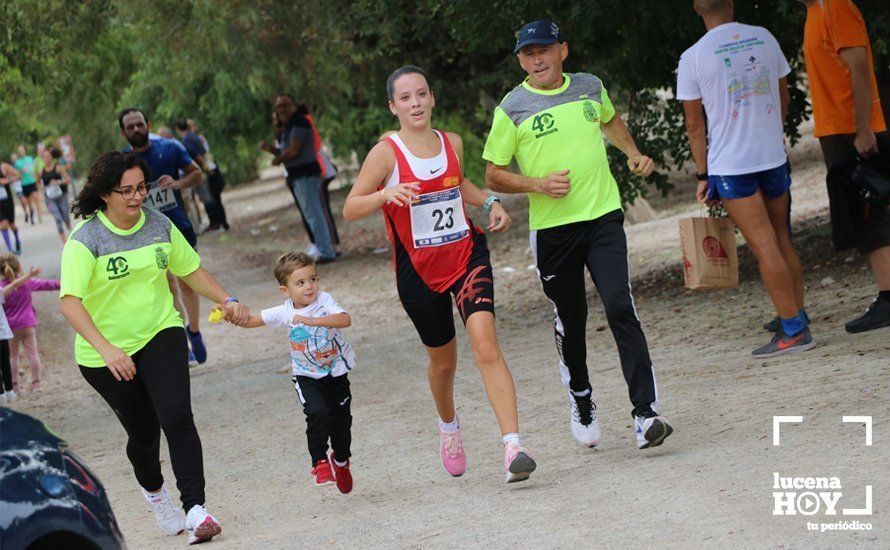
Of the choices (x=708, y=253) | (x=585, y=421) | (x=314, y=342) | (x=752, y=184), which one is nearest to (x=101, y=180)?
(x=314, y=342)

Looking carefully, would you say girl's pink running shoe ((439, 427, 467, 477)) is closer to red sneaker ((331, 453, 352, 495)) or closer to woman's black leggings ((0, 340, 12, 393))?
red sneaker ((331, 453, 352, 495))

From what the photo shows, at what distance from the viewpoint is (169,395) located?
23.0 ft

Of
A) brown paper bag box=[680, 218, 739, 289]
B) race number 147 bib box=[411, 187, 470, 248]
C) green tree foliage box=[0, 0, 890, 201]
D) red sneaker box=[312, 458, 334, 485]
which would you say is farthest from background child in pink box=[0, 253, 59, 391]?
race number 147 bib box=[411, 187, 470, 248]

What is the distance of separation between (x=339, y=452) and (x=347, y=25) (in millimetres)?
11414

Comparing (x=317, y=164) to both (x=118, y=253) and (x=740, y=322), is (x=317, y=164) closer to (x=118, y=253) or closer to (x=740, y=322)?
(x=740, y=322)

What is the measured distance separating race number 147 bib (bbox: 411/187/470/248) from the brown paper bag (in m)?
2.45

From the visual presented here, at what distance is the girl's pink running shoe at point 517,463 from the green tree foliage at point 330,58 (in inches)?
195

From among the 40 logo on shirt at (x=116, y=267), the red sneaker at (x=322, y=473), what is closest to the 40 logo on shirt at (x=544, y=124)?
the red sneaker at (x=322, y=473)

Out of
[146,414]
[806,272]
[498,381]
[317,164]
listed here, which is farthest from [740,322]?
[317,164]

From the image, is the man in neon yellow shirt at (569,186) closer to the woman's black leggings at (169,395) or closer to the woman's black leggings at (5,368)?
the woman's black leggings at (169,395)

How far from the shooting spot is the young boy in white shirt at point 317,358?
24.3 feet

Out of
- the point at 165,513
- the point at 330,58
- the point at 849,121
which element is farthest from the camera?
the point at 330,58

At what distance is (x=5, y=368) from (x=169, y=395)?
724 cm

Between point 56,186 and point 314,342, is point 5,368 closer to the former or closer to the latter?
point 314,342
